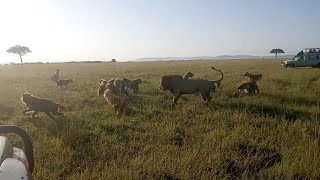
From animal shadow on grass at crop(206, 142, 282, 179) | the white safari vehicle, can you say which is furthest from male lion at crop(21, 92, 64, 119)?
the white safari vehicle

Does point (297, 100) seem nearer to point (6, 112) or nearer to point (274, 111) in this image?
point (274, 111)

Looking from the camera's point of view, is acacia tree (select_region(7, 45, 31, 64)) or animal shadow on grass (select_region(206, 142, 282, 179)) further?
acacia tree (select_region(7, 45, 31, 64))

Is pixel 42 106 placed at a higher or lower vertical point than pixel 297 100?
higher

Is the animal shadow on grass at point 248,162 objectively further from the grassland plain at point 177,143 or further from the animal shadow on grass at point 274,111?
the animal shadow on grass at point 274,111

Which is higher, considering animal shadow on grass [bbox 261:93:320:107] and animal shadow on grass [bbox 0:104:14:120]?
animal shadow on grass [bbox 0:104:14:120]

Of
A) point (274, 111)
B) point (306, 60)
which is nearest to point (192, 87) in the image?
point (274, 111)

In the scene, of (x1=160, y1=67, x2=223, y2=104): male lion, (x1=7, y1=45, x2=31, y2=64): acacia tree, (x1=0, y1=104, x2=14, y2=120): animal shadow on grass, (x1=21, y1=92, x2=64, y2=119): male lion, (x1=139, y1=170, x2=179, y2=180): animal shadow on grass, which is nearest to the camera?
(x1=139, y1=170, x2=179, y2=180): animal shadow on grass

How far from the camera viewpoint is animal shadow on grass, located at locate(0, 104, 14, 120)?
12.3 m

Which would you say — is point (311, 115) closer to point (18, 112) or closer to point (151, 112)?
point (151, 112)

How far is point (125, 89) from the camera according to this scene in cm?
1702

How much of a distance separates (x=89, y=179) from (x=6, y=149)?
346cm

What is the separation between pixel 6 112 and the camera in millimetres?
13305

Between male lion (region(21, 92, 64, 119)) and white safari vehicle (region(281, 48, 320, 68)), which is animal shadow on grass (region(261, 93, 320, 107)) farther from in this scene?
white safari vehicle (region(281, 48, 320, 68))

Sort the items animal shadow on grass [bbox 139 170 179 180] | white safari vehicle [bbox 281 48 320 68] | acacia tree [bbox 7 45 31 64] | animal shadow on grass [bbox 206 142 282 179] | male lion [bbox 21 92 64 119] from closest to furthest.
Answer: animal shadow on grass [bbox 139 170 179 180] → animal shadow on grass [bbox 206 142 282 179] → male lion [bbox 21 92 64 119] → white safari vehicle [bbox 281 48 320 68] → acacia tree [bbox 7 45 31 64]
